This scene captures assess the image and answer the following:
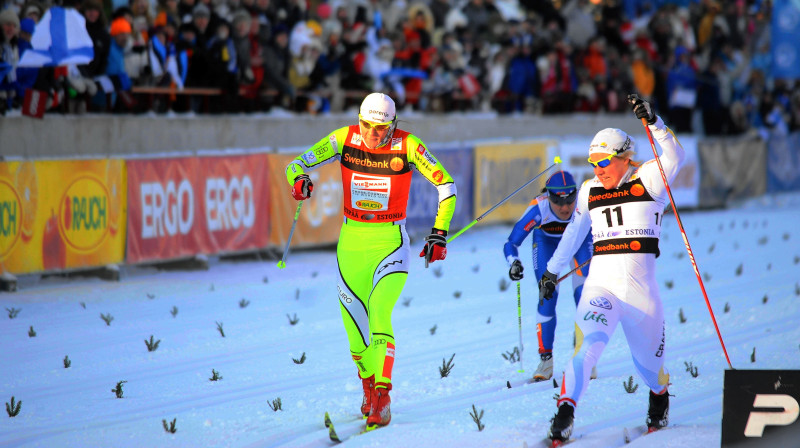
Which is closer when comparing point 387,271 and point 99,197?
point 387,271

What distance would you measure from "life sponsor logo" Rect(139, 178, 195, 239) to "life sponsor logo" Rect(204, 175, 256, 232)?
1.20 feet

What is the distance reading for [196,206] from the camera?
48.2ft

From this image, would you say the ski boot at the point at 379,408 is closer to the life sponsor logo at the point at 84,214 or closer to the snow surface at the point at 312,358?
the snow surface at the point at 312,358

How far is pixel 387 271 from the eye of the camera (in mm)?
7449

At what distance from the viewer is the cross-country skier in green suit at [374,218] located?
7379mm

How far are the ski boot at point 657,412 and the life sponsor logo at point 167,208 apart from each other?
342 inches

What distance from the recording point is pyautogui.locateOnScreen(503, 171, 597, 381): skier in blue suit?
8.70 metres

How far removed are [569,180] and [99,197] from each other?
697cm

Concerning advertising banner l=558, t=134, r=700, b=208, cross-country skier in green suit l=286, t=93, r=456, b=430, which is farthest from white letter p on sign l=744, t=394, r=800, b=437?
advertising banner l=558, t=134, r=700, b=208

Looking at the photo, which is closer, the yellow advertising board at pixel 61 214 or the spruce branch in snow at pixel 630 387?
the spruce branch in snow at pixel 630 387

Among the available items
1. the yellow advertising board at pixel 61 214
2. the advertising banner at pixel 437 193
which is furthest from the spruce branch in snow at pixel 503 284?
the yellow advertising board at pixel 61 214

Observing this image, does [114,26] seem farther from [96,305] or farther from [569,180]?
[569,180]

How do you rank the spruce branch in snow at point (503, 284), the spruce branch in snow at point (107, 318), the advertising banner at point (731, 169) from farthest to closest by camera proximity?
the advertising banner at point (731, 169)
the spruce branch in snow at point (503, 284)
the spruce branch in snow at point (107, 318)

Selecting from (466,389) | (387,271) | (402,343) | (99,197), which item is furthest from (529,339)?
(99,197)
